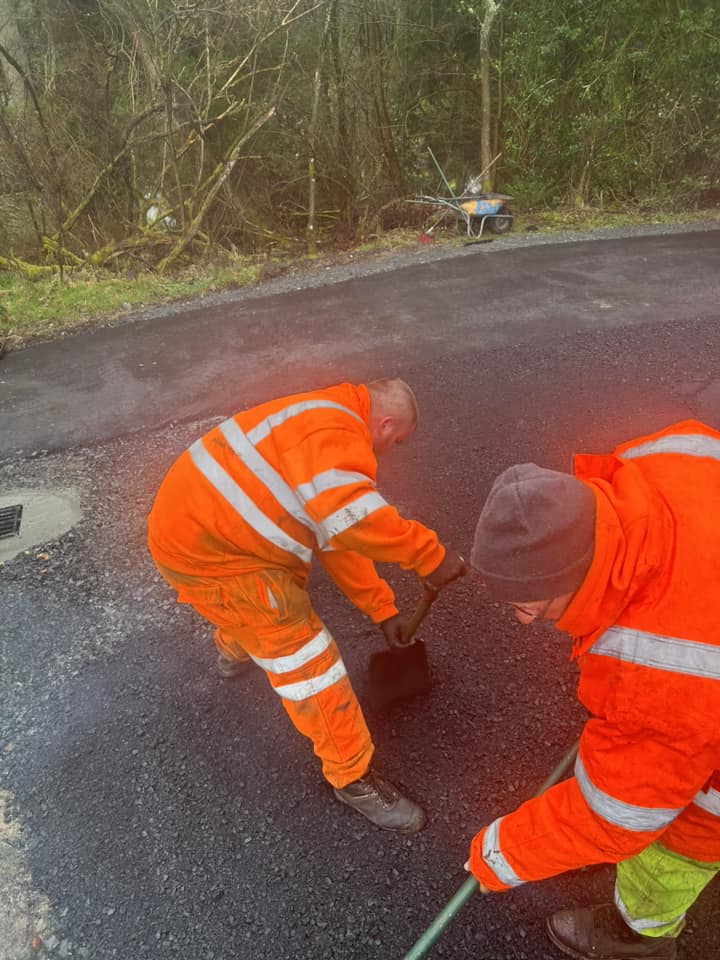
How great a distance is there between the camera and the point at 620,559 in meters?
1.20

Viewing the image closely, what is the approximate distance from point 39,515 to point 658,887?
3.83 meters

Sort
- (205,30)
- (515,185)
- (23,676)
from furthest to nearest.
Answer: (515,185)
(205,30)
(23,676)

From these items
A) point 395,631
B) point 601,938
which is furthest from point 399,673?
point 601,938

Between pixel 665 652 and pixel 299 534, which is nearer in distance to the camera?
pixel 665 652

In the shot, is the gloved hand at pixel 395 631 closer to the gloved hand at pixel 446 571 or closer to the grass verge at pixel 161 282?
the gloved hand at pixel 446 571

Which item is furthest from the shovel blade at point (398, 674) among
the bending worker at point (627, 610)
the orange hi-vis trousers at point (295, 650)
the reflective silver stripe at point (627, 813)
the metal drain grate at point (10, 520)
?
the metal drain grate at point (10, 520)

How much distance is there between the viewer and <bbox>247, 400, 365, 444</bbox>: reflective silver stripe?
6.15 ft

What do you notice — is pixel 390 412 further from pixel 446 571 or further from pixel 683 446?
pixel 683 446

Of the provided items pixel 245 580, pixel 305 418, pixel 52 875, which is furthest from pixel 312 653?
pixel 52 875

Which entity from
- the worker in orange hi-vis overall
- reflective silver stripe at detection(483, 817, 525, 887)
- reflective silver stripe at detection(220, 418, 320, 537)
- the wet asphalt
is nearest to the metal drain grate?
the wet asphalt

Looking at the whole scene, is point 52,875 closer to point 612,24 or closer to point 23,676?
point 23,676

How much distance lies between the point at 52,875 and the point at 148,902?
388 millimetres

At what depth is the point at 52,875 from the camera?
6.98ft

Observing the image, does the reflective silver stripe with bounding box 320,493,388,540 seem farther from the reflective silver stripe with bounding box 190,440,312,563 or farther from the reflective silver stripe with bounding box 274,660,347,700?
the reflective silver stripe with bounding box 274,660,347,700
